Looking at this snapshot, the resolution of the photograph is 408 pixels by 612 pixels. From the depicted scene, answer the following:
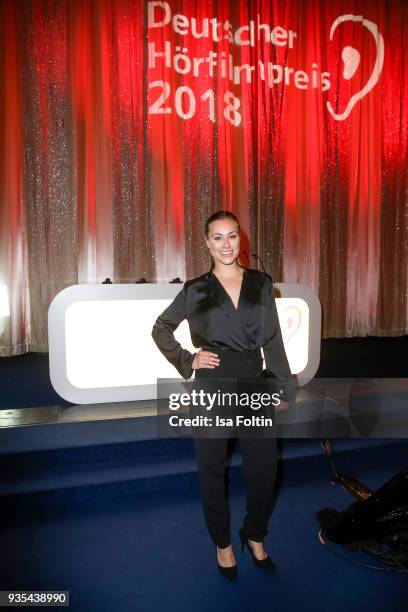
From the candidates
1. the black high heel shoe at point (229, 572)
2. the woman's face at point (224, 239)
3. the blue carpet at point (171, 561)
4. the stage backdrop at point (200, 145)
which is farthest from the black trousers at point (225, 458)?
the stage backdrop at point (200, 145)

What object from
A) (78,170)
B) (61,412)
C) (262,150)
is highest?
(262,150)

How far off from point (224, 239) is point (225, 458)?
852 millimetres

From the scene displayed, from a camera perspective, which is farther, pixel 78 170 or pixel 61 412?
pixel 78 170

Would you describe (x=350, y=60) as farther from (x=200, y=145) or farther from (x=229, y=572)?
(x=229, y=572)

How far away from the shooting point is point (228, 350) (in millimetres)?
1635

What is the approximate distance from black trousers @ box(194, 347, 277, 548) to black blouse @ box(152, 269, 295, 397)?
0.06m

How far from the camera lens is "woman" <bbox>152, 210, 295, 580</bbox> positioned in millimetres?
1619

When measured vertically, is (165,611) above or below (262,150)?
below

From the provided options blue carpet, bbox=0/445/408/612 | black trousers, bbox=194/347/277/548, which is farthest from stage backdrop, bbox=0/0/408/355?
black trousers, bbox=194/347/277/548

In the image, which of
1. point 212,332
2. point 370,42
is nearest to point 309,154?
point 370,42

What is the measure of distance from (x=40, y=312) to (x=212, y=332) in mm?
3038

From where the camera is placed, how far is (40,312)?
4180 millimetres

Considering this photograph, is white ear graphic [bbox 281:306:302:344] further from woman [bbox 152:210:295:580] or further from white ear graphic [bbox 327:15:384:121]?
white ear graphic [bbox 327:15:384:121]

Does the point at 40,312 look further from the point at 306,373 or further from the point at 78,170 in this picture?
the point at 306,373
